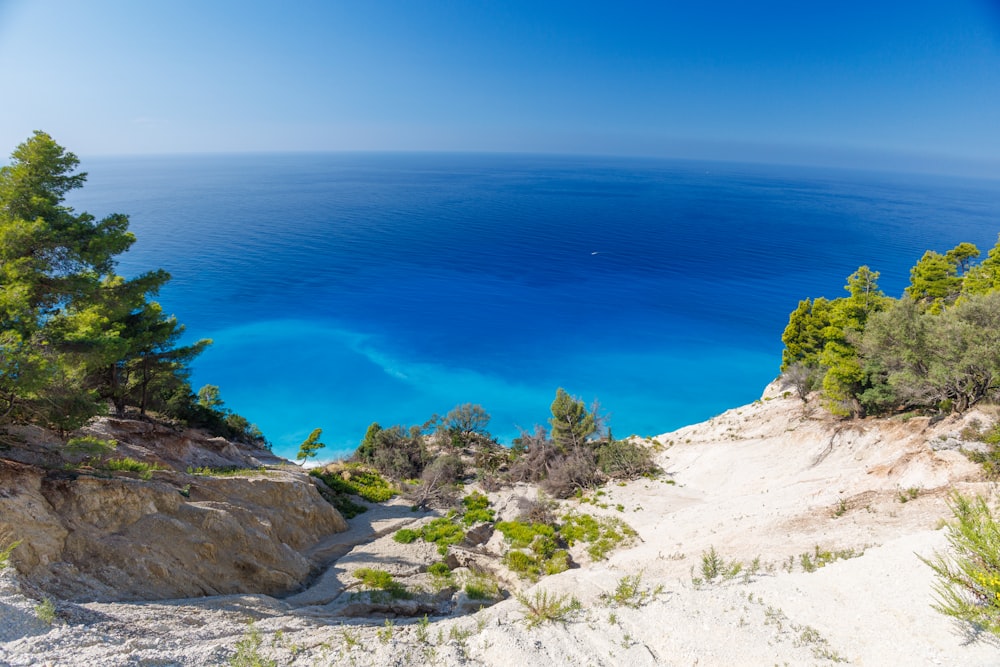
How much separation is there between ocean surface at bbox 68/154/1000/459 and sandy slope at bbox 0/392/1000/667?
2372cm

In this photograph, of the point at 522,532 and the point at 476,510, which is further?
the point at 476,510

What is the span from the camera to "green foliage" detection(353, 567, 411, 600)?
39.3 feet

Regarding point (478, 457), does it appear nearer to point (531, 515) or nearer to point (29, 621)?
point (531, 515)

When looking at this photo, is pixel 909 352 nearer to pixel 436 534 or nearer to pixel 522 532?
pixel 522 532

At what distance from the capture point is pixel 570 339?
53.1 metres

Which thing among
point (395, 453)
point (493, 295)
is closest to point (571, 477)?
point (395, 453)

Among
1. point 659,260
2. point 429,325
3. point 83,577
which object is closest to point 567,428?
point 83,577

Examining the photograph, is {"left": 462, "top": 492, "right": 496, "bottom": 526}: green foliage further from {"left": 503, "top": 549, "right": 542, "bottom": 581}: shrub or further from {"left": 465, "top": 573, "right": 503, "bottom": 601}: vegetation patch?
{"left": 465, "top": 573, "right": 503, "bottom": 601}: vegetation patch

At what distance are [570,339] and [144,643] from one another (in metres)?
48.7

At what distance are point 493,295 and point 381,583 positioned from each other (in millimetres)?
55815

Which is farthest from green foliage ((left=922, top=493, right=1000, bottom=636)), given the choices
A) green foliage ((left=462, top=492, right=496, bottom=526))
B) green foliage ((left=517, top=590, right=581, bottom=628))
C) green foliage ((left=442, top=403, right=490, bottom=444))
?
green foliage ((left=442, top=403, right=490, bottom=444))

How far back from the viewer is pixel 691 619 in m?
7.81

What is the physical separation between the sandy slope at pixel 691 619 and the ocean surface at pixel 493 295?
2372cm

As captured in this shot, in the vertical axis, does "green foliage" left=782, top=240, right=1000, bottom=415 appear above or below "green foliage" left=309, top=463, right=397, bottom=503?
above
